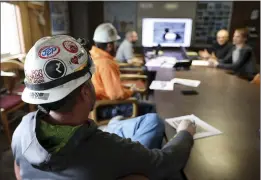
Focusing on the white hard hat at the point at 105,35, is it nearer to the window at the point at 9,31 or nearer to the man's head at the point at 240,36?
the window at the point at 9,31

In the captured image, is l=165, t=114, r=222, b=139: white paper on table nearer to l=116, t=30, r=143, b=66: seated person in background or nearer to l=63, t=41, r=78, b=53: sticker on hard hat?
l=63, t=41, r=78, b=53: sticker on hard hat

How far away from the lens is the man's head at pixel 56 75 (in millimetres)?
732

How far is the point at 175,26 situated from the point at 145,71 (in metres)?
1.34

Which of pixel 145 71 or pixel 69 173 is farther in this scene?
pixel 145 71

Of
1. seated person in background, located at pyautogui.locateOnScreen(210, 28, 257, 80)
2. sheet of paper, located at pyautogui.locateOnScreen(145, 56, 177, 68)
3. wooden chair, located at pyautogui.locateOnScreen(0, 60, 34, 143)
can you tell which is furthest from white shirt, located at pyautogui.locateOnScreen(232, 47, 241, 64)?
wooden chair, located at pyautogui.locateOnScreen(0, 60, 34, 143)

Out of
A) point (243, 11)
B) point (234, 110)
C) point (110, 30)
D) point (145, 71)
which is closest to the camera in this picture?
point (234, 110)

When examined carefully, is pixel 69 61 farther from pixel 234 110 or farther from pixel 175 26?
pixel 175 26

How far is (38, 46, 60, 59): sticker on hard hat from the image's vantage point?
73cm

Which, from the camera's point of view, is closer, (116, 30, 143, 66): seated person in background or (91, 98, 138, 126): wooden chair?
(91, 98, 138, 126): wooden chair

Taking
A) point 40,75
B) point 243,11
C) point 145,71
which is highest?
point 243,11

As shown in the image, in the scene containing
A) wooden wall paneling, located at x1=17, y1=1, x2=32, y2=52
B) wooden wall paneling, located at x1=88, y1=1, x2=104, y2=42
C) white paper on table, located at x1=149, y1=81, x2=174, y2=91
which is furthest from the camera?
wooden wall paneling, located at x1=88, y1=1, x2=104, y2=42

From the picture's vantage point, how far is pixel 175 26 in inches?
164

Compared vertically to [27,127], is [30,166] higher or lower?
lower

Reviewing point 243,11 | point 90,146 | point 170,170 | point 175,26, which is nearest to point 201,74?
point 175,26
